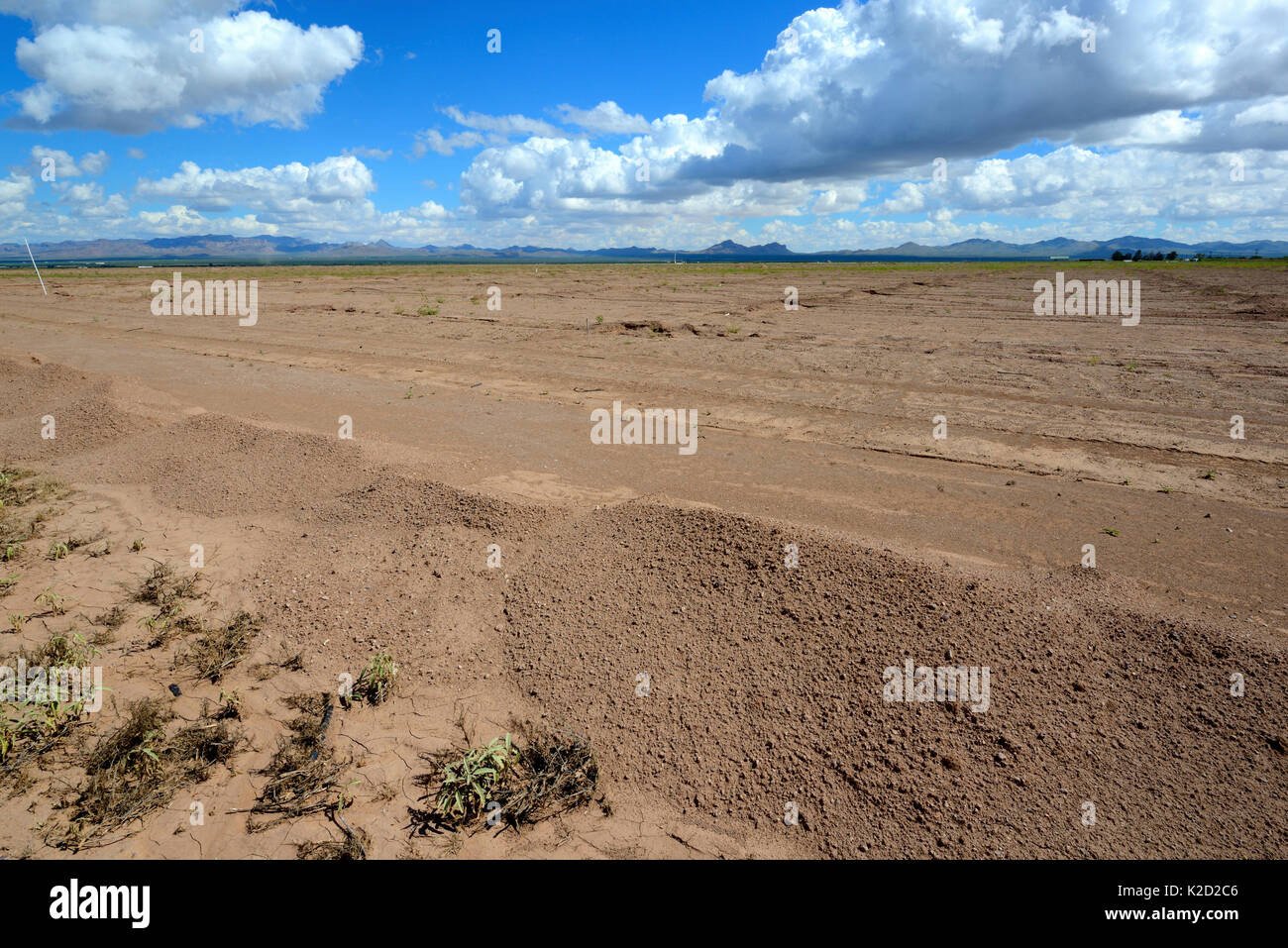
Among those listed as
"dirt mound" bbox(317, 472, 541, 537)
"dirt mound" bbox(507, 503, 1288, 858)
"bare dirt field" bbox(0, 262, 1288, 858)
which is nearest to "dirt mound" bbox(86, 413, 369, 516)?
"bare dirt field" bbox(0, 262, 1288, 858)

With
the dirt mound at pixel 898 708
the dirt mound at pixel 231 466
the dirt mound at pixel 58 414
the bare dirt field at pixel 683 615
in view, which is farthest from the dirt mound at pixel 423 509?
the dirt mound at pixel 58 414

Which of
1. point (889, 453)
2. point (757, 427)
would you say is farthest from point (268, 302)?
A: point (889, 453)

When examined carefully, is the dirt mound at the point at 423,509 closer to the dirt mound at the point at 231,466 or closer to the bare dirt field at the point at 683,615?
the bare dirt field at the point at 683,615

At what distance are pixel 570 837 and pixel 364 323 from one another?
24.0 meters

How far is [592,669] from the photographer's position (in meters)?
4.96

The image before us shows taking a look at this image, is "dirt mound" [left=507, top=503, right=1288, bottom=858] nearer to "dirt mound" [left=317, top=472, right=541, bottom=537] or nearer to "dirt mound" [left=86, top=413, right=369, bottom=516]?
"dirt mound" [left=317, top=472, right=541, bottom=537]

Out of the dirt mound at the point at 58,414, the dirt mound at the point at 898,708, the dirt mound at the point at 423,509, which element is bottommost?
the dirt mound at the point at 898,708

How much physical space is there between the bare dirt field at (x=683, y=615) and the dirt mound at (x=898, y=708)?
0.02m

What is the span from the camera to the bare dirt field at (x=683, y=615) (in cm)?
382

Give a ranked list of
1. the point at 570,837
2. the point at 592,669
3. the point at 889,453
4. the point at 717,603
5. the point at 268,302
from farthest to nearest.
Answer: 1. the point at 268,302
2. the point at 889,453
3. the point at 717,603
4. the point at 592,669
5. the point at 570,837
